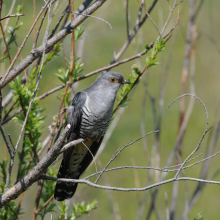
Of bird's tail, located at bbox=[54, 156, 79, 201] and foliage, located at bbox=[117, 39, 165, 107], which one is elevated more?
foliage, located at bbox=[117, 39, 165, 107]

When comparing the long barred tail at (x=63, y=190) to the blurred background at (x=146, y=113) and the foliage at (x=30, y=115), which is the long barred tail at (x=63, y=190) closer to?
the foliage at (x=30, y=115)

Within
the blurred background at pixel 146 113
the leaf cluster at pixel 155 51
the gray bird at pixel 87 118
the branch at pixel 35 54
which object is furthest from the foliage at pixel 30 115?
the blurred background at pixel 146 113

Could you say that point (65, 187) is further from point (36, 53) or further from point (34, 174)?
point (36, 53)

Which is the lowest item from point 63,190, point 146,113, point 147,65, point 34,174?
point 63,190

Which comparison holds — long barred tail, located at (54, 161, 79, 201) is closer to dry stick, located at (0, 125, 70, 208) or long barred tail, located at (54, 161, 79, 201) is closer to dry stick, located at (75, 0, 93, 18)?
dry stick, located at (0, 125, 70, 208)

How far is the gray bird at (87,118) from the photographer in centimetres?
304

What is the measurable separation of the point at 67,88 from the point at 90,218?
415 centimetres

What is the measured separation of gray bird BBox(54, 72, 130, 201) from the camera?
3035mm

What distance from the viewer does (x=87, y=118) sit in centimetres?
310

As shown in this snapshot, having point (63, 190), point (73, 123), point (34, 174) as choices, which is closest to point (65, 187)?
point (63, 190)

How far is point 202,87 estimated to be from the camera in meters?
7.98

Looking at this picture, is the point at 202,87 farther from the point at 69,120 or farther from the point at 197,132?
the point at 69,120

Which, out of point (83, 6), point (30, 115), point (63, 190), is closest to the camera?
point (30, 115)

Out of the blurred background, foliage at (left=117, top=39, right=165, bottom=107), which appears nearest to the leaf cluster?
foliage at (left=117, top=39, right=165, bottom=107)
